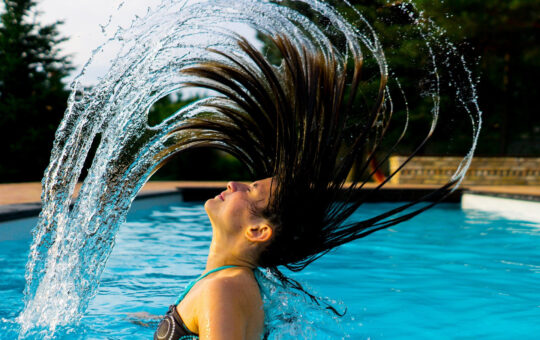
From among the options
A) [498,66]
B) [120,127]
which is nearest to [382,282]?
[120,127]

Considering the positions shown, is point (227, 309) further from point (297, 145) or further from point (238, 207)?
point (297, 145)

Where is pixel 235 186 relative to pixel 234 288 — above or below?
above

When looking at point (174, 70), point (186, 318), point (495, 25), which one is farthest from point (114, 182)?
point (495, 25)

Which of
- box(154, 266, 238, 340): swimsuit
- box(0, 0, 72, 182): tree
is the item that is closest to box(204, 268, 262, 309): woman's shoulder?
box(154, 266, 238, 340): swimsuit

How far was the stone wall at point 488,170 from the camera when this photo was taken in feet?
55.0


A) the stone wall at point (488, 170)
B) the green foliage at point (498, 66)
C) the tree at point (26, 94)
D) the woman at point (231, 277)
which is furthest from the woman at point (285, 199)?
the stone wall at point (488, 170)

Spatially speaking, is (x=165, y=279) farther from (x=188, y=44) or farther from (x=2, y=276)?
(x=188, y=44)

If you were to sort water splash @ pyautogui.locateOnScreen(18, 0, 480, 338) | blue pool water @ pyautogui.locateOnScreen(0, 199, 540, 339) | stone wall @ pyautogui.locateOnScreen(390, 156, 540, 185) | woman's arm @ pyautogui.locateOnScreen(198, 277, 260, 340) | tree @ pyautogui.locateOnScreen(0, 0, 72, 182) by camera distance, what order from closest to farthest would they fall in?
1. woman's arm @ pyautogui.locateOnScreen(198, 277, 260, 340)
2. water splash @ pyautogui.locateOnScreen(18, 0, 480, 338)
3. blue pool water @ pyautogui.locateOnScreen(0, 199, 540, 339)
4. tree @ pyautogui.locateOnScreen(0, 0, 72, 182)
5. stone wall @ pyautogui.locateOnScreen(390, 156, 540, 185)

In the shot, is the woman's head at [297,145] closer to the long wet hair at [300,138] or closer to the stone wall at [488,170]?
the long wet hair at [300,138]

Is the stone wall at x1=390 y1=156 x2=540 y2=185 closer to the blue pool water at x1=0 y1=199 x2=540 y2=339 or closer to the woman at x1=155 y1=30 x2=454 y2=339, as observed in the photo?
the blue pool water at x1=0 y1=199 x2=540 y2=339

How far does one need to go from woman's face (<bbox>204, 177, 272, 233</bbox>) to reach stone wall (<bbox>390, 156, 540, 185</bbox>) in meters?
14.8

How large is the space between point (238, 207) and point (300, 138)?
365 millimetres

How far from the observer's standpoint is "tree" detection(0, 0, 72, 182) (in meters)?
15.9

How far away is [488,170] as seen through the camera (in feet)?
55.5
